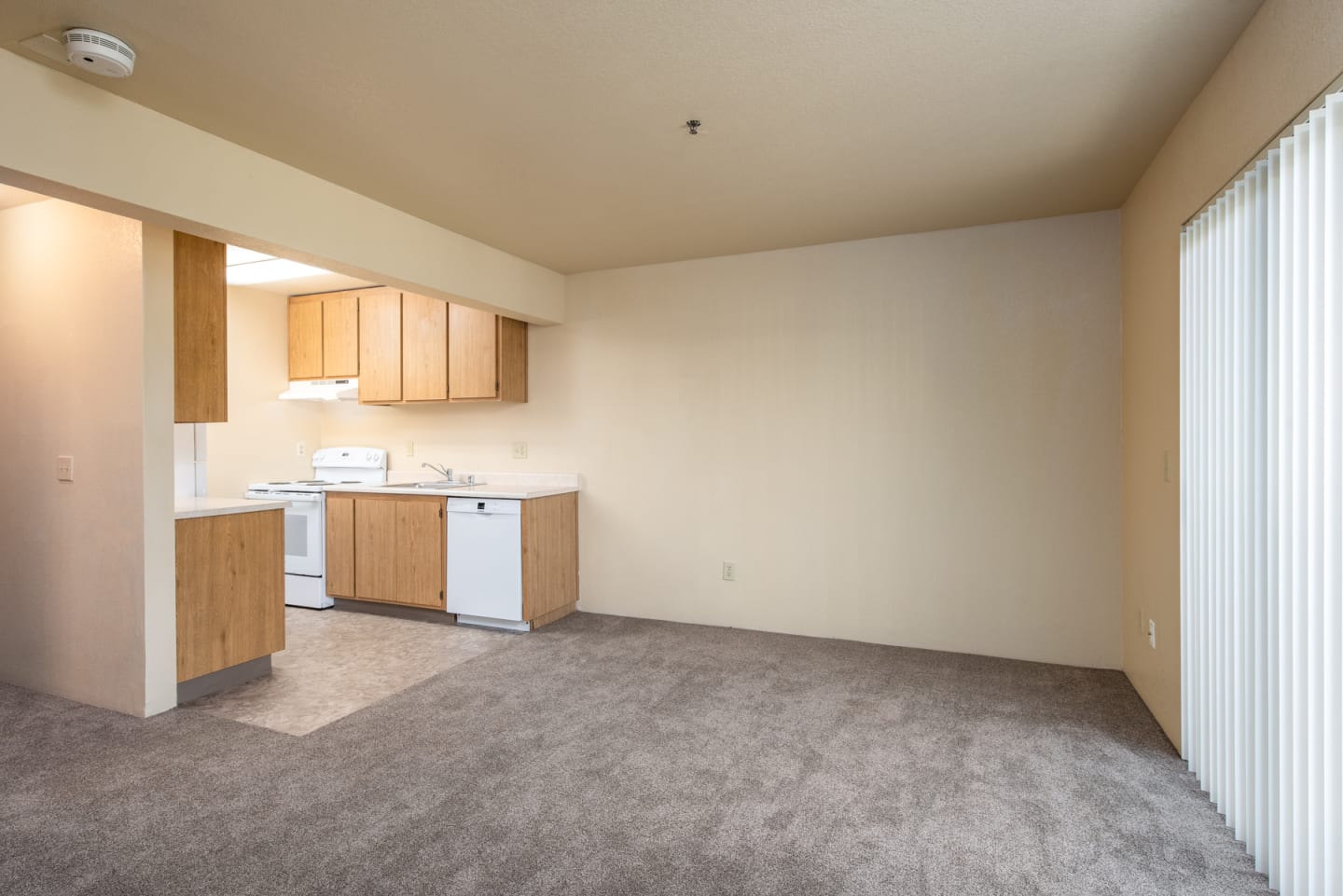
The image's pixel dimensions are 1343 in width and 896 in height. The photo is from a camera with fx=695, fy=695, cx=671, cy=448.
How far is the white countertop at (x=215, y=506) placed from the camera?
320cm

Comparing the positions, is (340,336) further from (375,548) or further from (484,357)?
(375,548)

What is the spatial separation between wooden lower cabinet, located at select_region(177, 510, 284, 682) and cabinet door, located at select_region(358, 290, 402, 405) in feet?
6.00

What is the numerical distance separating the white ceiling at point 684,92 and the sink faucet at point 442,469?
2.33m

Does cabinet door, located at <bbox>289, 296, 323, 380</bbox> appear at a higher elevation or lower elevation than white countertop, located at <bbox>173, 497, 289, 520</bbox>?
higher

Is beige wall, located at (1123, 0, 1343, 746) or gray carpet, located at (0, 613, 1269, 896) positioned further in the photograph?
gray carpet, located at (0, 613, 1269, 896)

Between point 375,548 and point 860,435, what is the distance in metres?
3.32

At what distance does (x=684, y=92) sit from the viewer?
2369mm

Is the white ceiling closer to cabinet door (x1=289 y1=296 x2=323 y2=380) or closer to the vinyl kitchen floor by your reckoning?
the vinyl kitchen floor

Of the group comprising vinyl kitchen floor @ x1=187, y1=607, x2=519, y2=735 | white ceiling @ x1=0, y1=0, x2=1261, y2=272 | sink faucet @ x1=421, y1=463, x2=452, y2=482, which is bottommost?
vinyl kitchen floor @ x1=187, y1=607, x2=519, y2=735

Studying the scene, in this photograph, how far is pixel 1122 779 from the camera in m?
2.47

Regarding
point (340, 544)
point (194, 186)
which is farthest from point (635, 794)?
point (340, 544)

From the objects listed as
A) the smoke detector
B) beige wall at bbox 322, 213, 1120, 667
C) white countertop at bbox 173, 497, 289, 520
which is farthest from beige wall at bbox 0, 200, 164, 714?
beige wall at bbox 322, 213, 1120, 667

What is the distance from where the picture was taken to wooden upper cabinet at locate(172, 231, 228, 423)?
3240 millimetres

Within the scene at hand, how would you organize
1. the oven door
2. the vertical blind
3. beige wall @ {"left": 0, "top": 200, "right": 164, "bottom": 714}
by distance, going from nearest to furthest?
the vertical blind < beige wall @ {"left": 0, "top": 200, "right": 164, "bottom": 714} < the oven door
